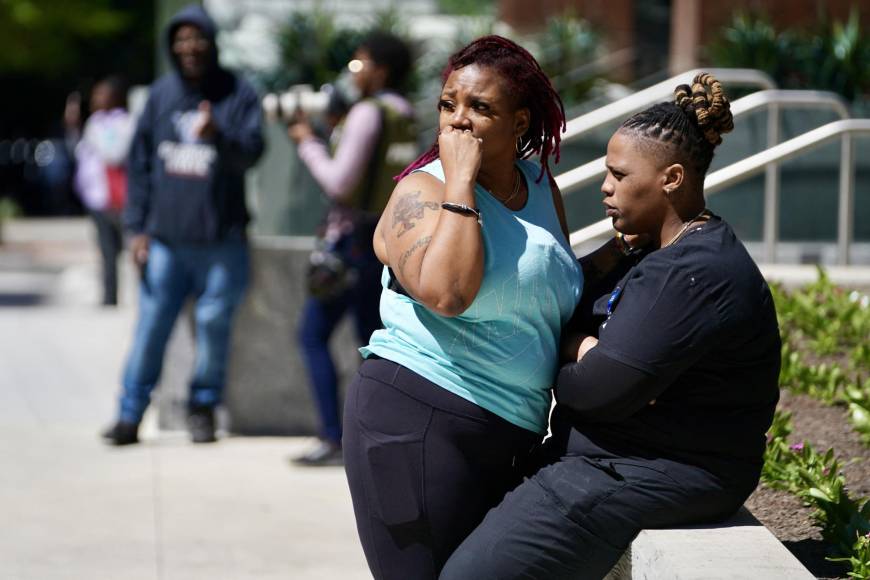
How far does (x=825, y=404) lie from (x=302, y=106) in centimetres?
325

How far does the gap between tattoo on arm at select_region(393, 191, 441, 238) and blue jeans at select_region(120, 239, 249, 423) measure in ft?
13.0

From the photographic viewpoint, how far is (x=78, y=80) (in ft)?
104

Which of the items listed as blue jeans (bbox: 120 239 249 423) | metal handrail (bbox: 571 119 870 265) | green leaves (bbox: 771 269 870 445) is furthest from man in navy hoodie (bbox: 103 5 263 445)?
green leaves (bbox: 771 269 870 445)

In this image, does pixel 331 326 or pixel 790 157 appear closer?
pixel 790 157

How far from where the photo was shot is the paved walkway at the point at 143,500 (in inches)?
200

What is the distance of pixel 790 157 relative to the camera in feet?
17.6

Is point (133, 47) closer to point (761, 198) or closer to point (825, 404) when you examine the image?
Answer: point (761, 198)

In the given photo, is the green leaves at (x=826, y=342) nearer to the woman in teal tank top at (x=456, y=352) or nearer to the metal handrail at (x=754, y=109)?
the metal handrail at (x=754, y=109)

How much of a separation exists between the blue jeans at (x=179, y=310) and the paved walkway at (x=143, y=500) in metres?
0.28

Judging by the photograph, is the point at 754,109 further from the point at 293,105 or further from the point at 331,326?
the point at 293,105

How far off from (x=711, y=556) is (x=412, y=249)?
0.92 m

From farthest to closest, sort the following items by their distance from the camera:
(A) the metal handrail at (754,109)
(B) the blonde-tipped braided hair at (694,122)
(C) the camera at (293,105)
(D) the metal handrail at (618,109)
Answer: (C) the camera at (293,105), (D) the metal handrail at (618,109), (A) the metal handrail at (754,109), (B) the blonde-tipped braided hair at (694,122)

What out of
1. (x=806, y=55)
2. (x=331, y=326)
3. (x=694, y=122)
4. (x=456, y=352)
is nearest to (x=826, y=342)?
(x=331, y=326)

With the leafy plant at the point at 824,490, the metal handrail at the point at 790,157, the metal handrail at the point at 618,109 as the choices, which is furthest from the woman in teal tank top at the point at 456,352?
the metal handrail at the point at 618,109
